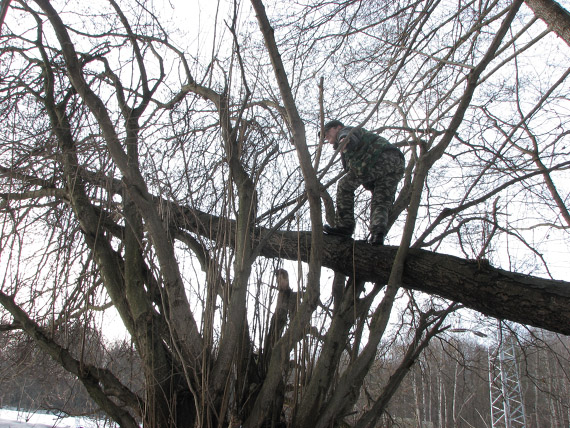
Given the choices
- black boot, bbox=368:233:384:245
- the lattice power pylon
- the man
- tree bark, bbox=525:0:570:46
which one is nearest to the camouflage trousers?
the man

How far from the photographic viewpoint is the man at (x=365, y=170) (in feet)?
10.1

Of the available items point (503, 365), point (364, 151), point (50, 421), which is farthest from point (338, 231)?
point (50, 421)

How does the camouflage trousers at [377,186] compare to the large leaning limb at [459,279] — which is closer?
the large leaning limb at [459,279]

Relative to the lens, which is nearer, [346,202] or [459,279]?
[459,279]

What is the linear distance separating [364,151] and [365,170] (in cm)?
15

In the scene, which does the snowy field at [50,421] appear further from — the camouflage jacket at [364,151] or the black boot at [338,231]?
the camouflage jacket at [364,151]

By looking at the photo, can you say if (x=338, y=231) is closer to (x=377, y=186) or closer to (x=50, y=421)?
(x=377, y=186)

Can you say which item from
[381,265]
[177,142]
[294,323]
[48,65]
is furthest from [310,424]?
[48,65]

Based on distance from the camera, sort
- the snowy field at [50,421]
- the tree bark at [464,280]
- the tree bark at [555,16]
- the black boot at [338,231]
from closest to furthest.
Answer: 1. the tree bark at [464,280]
2. the snowy field at [50,421]
3. the black boot at [338,231]
4. the tree bark at [555,16]

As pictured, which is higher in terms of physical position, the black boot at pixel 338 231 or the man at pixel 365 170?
the man at pixel 365 170

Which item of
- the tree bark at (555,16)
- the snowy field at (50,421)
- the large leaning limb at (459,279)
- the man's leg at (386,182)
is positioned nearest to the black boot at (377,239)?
the large leaning limb at (459,279)

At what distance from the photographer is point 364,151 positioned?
3172mm

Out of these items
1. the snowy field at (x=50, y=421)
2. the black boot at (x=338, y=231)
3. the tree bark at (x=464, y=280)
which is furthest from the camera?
the black boot at (x=338, y=231)

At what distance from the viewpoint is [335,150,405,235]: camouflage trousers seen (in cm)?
306
